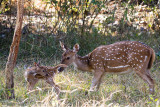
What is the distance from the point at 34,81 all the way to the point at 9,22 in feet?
13.8

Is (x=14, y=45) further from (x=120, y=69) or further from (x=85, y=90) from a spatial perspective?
(x=120, y=69)

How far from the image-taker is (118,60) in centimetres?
777

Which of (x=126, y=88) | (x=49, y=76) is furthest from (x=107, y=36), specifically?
(x=49, y=76)

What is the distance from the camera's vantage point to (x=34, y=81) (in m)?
7.14

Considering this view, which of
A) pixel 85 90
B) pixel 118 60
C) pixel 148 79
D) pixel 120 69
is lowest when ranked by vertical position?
pixel 85 90

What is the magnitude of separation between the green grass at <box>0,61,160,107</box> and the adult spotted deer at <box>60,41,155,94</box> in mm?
293

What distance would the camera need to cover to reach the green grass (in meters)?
6.29

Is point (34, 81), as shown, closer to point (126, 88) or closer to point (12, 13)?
point (126, 88)

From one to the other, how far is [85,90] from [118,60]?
126cm

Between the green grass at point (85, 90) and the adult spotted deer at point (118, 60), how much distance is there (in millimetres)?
293

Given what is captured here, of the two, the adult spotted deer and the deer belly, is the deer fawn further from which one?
the deer belly

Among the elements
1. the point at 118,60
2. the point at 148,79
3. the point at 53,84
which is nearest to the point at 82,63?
the point at 118,60

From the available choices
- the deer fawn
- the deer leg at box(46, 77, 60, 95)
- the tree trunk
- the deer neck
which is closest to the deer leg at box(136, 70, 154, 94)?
the deer neck

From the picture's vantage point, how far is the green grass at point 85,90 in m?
6.29
